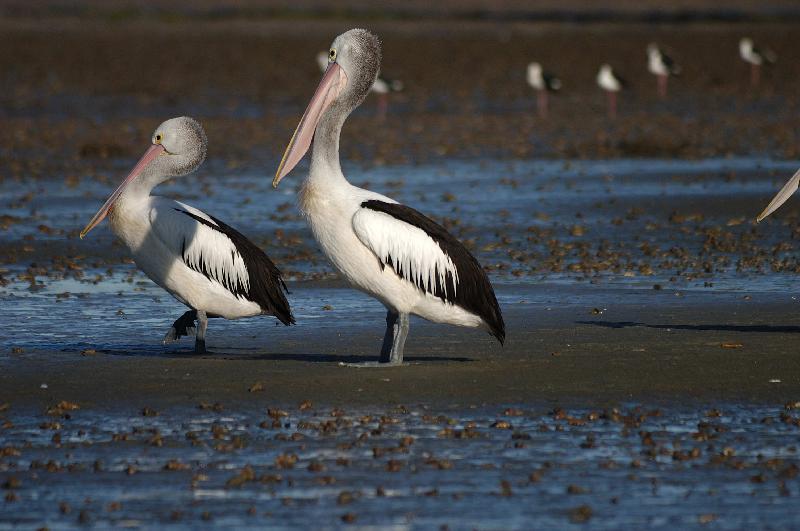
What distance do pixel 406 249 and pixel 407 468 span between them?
6.55 ft

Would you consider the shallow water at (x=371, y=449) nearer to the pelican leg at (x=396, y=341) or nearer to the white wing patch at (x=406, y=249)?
the pelican leg at (x=396, y=341)

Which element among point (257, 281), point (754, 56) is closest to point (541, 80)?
point (754, 56)

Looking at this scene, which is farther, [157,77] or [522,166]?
[157,77]

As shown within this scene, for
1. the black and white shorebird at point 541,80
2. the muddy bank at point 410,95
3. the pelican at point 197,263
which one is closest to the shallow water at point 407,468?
the pelican at point 197,263

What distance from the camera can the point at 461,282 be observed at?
809 cm

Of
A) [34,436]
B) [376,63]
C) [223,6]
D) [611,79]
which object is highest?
[223,6]

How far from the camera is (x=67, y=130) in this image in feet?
77.8

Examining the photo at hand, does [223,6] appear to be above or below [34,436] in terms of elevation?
above

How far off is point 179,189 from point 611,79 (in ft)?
43.8

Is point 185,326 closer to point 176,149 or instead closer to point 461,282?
point 176,149

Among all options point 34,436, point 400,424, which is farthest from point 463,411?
point 34,436

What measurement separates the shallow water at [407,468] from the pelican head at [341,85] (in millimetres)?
1927

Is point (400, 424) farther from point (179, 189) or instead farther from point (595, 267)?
point (179, 189)

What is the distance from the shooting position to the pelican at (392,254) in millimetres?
7922
